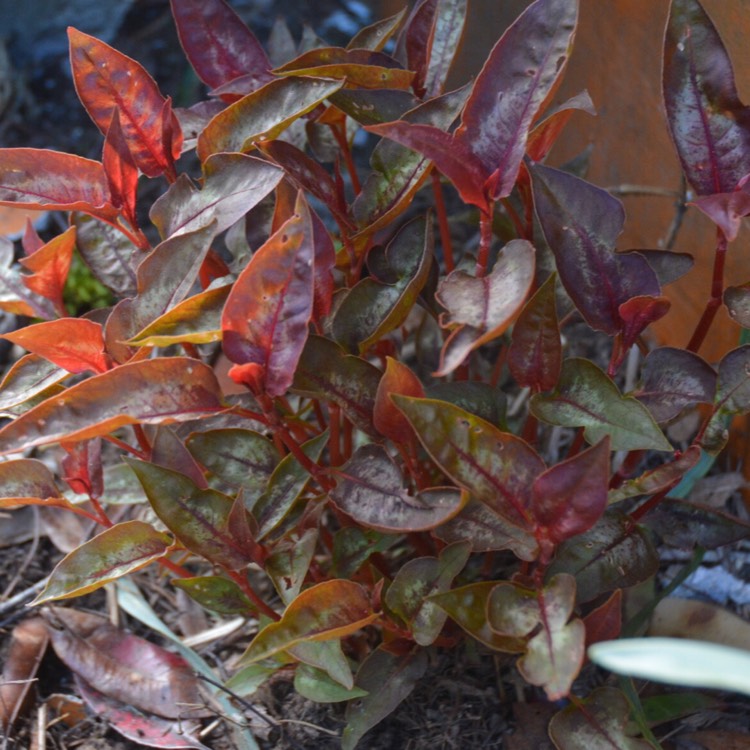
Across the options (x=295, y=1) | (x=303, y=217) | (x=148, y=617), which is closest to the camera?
(x=303, y=217)

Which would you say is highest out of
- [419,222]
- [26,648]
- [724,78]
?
[724,78]

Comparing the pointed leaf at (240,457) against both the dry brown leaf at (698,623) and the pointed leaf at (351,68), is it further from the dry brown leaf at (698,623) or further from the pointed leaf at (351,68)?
the dry brown leaf at (698,623)

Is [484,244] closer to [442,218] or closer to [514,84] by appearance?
[514,84]

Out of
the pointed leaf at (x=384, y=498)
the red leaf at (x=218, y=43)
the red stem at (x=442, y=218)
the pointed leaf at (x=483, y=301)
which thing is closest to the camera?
the pointed leaf at (x=483, y=301)

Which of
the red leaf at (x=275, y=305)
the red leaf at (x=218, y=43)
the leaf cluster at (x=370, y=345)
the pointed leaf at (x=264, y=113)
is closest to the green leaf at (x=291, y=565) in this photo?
the leaf cluster at (x=370, y=345)

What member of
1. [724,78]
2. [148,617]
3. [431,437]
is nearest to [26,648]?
[148,617]

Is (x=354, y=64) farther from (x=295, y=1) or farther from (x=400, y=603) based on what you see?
(x=295, y=1)
